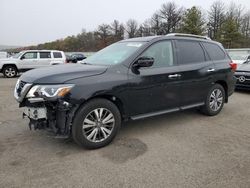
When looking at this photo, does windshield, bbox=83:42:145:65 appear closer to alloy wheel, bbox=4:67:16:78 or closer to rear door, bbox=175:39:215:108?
rear door, bbox=175:39:215:108

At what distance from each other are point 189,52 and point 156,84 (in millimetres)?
1248

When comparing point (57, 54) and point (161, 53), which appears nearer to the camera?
point (161, 53)

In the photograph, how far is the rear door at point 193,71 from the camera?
192 inches

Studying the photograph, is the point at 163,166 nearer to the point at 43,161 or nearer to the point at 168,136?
the point at 168,136

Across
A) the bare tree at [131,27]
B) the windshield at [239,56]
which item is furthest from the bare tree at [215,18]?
the windshield at [239,56]

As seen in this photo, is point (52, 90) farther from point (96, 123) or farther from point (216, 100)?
point (216, 100)

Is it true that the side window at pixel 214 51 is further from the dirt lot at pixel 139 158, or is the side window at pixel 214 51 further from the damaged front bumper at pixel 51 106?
the damaged front bumper at pixel 51 106

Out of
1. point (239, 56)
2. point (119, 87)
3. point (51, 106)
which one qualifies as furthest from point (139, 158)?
point (239, 56)

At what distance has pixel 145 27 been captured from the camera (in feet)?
233

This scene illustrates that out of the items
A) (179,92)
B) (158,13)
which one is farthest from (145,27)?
(179,92)

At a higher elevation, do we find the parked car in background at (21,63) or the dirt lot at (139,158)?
the parked car in background at (21,63)

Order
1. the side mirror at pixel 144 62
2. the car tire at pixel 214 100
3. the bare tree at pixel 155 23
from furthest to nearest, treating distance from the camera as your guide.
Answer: the bare tree at pixel 155 23
the car tire at pixel 214 100
the side mirror at pixel 144 62

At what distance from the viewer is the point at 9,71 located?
50.8 feet

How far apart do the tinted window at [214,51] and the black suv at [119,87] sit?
3 centimetres
